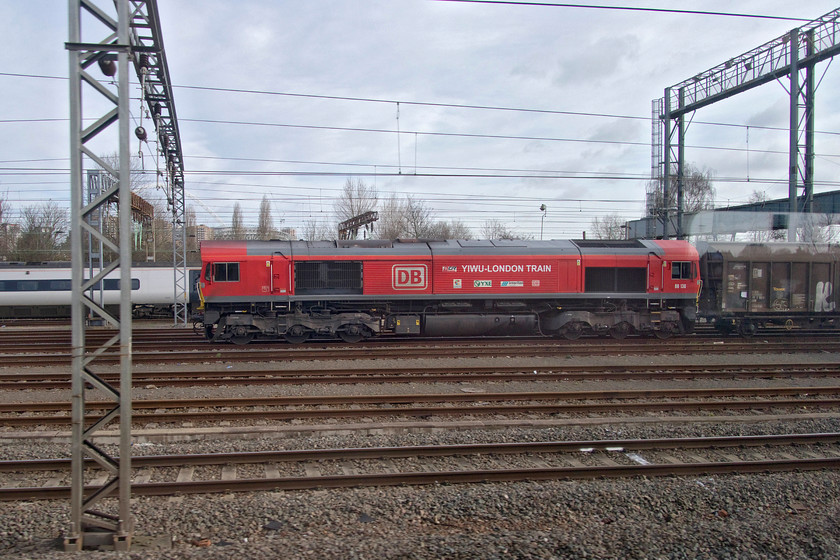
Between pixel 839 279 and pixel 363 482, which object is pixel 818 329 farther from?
pixel 363 482

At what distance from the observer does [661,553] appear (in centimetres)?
473

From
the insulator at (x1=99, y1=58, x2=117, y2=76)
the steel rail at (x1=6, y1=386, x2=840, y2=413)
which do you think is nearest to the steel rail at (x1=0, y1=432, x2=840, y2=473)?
the steel rail at (x1=6, y1=386, x2=840, y2=413)

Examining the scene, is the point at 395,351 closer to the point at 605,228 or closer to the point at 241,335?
the point at 241,335

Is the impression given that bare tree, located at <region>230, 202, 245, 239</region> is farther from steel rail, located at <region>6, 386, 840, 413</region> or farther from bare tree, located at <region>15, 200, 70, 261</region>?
steel rail, located at <region>6, 386, 840, 413</region>

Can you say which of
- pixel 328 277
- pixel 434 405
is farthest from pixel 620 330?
pixel 434 405

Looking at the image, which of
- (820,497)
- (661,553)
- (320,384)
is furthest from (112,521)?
(820,497)

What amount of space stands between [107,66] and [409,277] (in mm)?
11770

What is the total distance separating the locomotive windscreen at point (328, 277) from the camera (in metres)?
15.8

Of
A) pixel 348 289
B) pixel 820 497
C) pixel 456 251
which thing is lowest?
pixel 820 497

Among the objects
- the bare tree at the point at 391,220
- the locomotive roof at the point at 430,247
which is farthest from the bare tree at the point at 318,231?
the locomotive roof at the point at 430,247

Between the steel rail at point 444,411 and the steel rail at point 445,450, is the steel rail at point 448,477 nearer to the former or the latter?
the steel rail at point 445,450

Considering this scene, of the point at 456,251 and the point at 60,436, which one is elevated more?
the point at 456,251

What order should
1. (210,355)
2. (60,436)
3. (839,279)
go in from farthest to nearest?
(839,279) < (210,355) < (60,436)

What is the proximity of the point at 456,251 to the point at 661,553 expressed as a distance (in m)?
12.2
